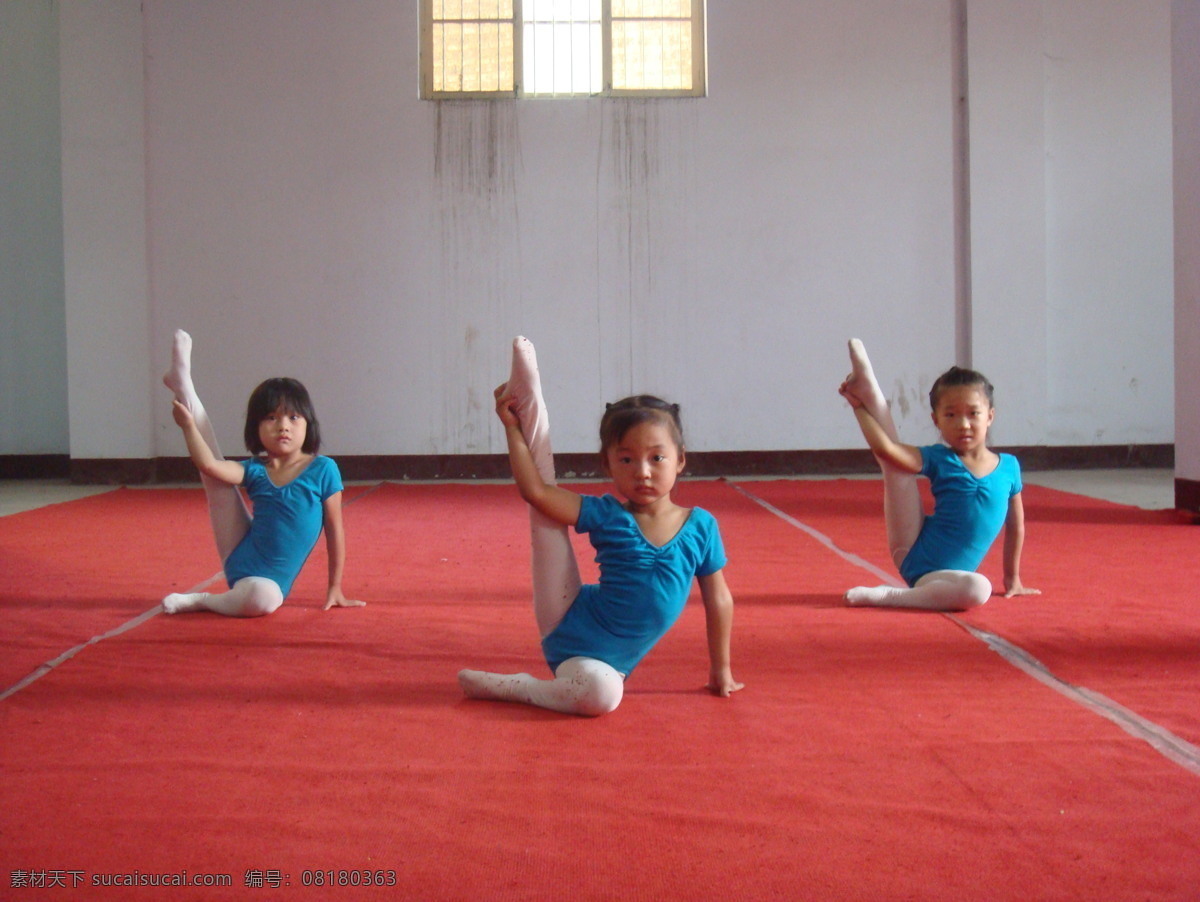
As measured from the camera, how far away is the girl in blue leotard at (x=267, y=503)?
293cm

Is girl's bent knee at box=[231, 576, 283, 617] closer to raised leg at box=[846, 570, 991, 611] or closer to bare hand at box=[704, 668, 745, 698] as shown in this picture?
bare hand at box=[704, 668, 745, 698]

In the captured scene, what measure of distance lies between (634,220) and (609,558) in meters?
5.91

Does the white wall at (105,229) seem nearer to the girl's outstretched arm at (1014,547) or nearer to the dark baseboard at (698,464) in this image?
the dark baseboard at (698,464)

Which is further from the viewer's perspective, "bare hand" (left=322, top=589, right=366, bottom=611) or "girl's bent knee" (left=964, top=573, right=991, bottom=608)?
"bare hand" (left=322, top=589, right=366, bottom=611)

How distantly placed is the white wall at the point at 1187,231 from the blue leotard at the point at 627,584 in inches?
153

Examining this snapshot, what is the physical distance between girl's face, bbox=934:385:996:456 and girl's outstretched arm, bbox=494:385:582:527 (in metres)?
1.30

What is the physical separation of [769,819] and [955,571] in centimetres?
160

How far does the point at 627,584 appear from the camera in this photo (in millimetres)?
2021

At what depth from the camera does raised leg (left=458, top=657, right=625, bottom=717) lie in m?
1.96

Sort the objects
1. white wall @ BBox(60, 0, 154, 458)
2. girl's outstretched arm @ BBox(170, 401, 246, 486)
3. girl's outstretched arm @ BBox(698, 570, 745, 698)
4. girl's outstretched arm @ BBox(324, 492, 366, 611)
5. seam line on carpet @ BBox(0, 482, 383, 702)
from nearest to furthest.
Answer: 1. girl's outstretched arm @ BBox(698, 570, 745, 698)
2. seam line on carpet @ BBox(0, 482, 383, 702)
3. girl's outstretched arm @ BBox(170, 401, 246, 486)
4. girl's outstretched arm @ BBox(324, 492, 366, 611)
5. white wall @ BBox(60, 0, 154, 458)

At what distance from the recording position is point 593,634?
203 centimetres

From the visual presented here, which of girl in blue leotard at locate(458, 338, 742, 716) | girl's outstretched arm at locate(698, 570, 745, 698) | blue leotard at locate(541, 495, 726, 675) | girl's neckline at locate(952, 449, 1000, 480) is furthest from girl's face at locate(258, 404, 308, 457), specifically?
girl's neckline at locate(952, 449, 1000, 480)

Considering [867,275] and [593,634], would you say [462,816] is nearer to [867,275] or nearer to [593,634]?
[593,634]

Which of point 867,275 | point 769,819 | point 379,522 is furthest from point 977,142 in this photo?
point 769,819
